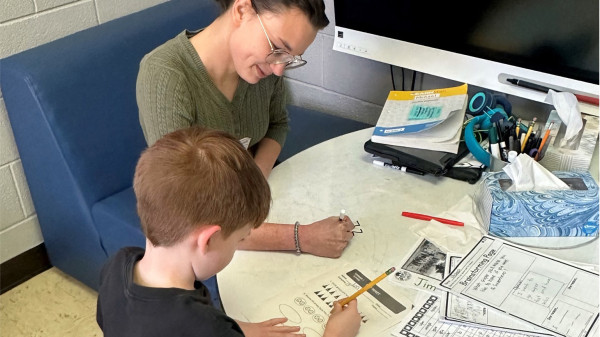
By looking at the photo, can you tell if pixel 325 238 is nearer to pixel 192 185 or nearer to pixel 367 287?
pixel 367 287

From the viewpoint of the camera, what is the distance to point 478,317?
1041 mm

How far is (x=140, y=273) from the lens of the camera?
3.22ft

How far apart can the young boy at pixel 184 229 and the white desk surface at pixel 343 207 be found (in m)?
0.18

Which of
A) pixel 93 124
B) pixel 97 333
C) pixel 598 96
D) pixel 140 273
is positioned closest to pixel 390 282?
pixel 140 273

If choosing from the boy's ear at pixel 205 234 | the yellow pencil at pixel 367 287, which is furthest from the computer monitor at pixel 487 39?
the boy's ear at pixel 205 234

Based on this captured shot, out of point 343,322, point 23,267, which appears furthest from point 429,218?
point 23,267

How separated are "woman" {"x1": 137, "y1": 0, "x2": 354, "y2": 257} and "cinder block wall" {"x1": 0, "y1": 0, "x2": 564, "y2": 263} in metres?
0.72

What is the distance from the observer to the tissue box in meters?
1.22

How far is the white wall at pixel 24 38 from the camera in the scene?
6.32ft

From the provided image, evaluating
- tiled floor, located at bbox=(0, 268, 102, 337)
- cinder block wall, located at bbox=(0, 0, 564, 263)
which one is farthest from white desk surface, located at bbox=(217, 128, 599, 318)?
tiled floor, located at bbox=(0, 268, 102, 337)

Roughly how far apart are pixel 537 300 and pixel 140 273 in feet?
2.27

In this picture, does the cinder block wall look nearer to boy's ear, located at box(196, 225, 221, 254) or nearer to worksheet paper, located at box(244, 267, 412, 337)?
worksheet paper, located at box(244, 267, 412, 337)

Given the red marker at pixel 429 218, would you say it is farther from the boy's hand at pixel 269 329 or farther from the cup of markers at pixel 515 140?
the boy's hand at pixel 269 329

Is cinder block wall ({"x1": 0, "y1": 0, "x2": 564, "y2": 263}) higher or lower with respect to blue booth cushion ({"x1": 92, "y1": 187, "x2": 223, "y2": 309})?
higher
